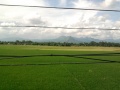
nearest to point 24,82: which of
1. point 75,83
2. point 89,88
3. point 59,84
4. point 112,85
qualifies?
point 59,84

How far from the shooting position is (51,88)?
14.1 meters

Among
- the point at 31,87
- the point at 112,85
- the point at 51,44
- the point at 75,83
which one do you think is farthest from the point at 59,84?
the point at 51,44

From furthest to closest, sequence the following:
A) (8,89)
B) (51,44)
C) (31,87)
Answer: (51,44), (31,87), (8,89)

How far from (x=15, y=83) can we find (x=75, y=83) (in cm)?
377

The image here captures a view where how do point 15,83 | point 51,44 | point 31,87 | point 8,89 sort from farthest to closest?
point 51,44 < point 15,83 < point 31,87 < point 8,89

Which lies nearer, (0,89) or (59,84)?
(0,89)

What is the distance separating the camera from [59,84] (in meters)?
15.4

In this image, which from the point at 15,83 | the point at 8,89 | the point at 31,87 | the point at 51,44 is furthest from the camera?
the point at 51,44

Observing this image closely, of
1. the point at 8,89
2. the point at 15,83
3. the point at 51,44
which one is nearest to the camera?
the point at 8,89

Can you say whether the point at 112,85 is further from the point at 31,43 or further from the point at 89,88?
the point at 31,43

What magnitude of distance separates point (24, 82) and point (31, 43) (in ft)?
289

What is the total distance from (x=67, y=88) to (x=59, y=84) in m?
1.32

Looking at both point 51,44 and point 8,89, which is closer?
point 8,89

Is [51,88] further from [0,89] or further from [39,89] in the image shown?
[0,89]
